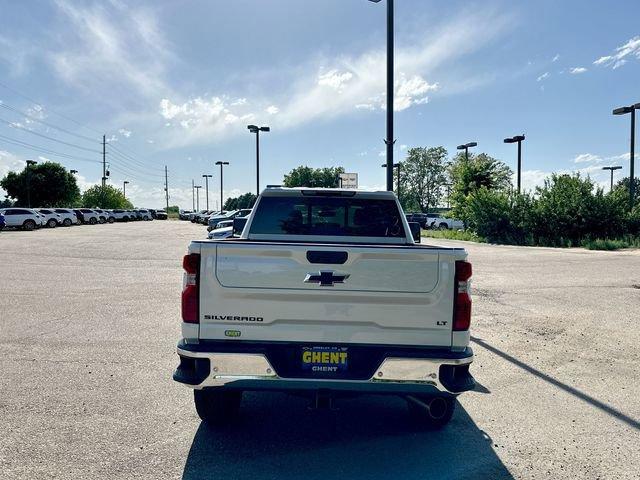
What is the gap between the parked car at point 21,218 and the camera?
39938 mm

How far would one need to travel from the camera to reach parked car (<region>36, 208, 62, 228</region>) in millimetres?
45888

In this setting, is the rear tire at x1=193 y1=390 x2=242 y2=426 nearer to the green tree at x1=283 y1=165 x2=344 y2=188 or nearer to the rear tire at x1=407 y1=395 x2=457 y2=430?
the rear tire at x1=407 y1=395 x2=457 y2=430

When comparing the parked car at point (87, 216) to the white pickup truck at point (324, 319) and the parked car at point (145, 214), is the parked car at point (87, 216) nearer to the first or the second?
the parked car at point (145, 214)

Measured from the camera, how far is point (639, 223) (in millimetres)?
26641

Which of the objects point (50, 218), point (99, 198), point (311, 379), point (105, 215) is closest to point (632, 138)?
point (311, 379)

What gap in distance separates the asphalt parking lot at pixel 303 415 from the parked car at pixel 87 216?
5368 centimetres

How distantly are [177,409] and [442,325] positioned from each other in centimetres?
252

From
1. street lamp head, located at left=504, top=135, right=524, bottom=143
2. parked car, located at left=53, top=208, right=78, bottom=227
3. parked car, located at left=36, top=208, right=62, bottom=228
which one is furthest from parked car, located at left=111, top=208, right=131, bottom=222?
street lamp head, located at left=504, top=135, right=524, bottom=143

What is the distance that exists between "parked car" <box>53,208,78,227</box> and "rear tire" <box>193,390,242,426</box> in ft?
171

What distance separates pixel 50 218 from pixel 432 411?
5044 cm

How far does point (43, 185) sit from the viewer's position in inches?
2815

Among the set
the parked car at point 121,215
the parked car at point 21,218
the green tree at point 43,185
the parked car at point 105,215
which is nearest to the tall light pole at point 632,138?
the parked car at point 21,218

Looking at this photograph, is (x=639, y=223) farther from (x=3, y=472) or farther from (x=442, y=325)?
(x=3, y=472)

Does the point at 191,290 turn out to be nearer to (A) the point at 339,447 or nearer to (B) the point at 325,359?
(B) the point at 325,359
